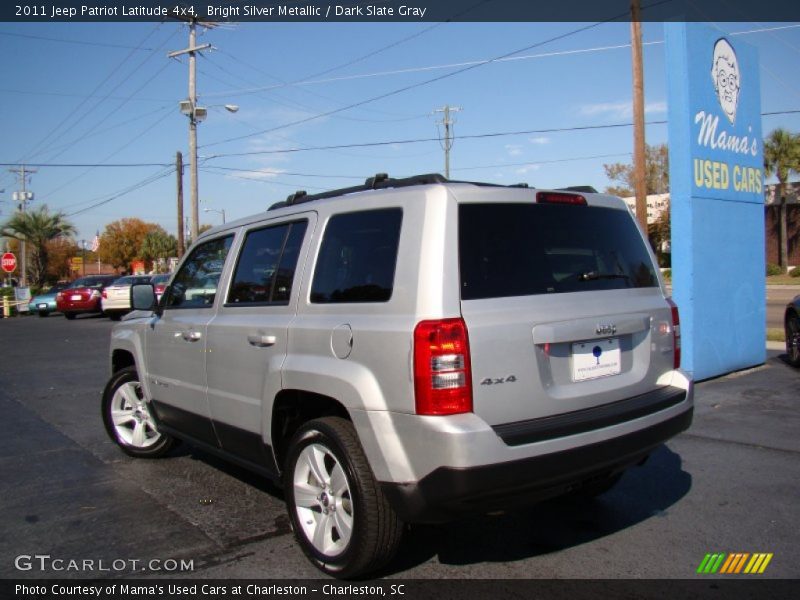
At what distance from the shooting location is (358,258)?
3.40 meters

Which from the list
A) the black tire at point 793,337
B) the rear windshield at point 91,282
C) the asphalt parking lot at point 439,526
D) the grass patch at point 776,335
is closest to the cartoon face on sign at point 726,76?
the black tire at point 793,337

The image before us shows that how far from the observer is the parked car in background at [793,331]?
8.70 meters

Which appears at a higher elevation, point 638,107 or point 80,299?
point 638,107

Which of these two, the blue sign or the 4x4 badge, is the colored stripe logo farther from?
the blue sign

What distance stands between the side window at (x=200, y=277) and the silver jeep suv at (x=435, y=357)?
15.4 inches

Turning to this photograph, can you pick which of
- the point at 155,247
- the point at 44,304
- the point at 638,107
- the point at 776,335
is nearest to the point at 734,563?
the point at 638,107

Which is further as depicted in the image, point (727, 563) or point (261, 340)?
point (261, 340)

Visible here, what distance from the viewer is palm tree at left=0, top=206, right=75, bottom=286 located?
44.2m

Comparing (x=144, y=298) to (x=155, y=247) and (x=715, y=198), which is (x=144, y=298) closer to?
(x=715, y=198)

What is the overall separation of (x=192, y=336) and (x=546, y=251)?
2457 mm

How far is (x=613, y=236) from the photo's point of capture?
12.2 ft

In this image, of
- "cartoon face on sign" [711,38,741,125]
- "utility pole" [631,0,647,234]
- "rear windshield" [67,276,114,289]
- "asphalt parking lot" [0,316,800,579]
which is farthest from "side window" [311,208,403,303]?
"rear windshield" [67,276,114,289]
